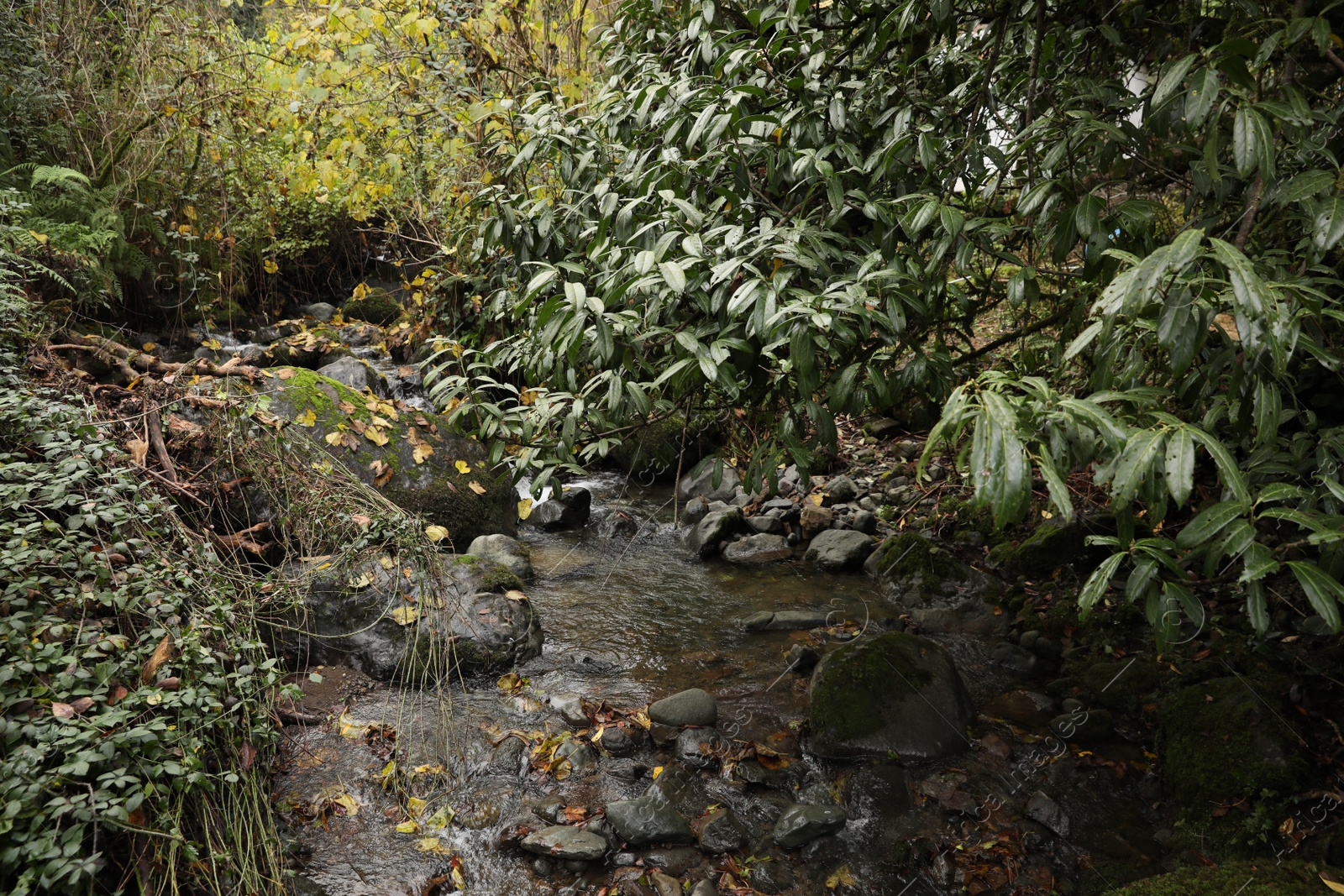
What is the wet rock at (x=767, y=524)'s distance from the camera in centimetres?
620

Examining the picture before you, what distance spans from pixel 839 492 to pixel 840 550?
0.94 metres

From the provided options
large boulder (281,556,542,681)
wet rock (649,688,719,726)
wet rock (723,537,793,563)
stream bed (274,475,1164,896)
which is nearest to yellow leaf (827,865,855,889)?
stream bed (274,475,1164,896)

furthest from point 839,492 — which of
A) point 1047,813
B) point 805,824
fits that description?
point 805,824

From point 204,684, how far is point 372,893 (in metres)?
0.95

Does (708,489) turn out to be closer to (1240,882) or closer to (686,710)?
Result: (686,710)

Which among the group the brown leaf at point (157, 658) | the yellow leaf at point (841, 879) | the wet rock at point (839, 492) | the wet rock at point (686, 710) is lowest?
the yellow leaf at point (841, 879)

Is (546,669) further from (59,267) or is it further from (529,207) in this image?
(59,267)

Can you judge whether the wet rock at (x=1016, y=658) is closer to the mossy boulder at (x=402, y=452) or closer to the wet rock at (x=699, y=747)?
the wet rock at (x=699, y=747)

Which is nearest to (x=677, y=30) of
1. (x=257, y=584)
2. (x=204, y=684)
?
(x=257, y=584)

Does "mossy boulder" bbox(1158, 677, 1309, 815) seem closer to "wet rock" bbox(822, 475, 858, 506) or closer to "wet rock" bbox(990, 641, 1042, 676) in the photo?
"wet rock" bbox(990, 641, 1042, 676)

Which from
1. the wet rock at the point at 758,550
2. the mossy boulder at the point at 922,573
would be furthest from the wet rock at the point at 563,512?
the mossy boulder at the point at 922,573

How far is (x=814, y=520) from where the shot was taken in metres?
6.16

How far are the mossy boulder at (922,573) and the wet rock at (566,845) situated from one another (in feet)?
9.09

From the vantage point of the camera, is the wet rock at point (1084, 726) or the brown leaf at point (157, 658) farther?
the wet rock at point (1084, 726)
